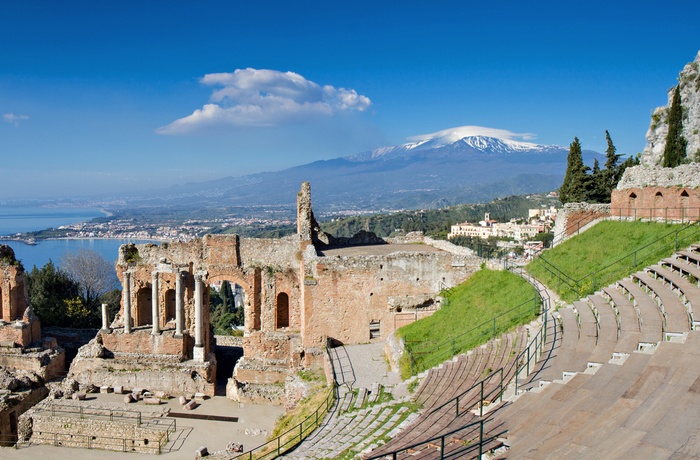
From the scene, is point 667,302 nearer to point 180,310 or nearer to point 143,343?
point 180,310

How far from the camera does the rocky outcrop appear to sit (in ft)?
131

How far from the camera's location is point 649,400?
9.44 metres

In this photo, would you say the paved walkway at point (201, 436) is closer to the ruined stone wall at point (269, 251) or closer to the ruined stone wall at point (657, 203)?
the ruined stone wall at point (269, 251)

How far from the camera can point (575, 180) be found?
131 ft

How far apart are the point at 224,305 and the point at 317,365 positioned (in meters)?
38.6

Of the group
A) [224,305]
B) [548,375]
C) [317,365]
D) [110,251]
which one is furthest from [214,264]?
[110,251]

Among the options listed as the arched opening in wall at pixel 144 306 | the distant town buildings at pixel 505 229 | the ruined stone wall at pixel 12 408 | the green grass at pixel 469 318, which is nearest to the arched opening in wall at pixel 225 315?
the arched opening in wall at pixel 144 306

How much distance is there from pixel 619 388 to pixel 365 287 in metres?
15.8

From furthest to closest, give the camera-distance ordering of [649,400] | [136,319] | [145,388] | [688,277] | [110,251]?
[110,251] < [136,319] < [145,388] < [688,277] < [649,400]

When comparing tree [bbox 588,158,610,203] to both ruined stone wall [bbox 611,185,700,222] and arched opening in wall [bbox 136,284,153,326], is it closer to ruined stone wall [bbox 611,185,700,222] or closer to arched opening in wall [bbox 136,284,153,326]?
ruined stone wall [bbox 611,185,700,222]

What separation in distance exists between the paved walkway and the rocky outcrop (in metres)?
31.8

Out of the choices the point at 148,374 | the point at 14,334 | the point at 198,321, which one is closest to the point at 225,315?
the point at 14,334

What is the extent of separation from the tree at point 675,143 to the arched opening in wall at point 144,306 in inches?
1284

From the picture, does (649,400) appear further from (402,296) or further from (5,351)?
(5,351)
